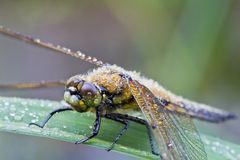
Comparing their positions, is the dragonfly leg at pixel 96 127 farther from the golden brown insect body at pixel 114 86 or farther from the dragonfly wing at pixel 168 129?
the dragonfly wing at pixel 168 129

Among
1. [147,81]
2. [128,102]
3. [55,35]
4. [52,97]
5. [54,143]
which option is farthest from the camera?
[55,35]

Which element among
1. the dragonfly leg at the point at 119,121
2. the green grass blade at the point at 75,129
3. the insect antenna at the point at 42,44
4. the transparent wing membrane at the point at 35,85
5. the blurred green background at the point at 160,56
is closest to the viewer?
the green grass blade at the point at 75,129

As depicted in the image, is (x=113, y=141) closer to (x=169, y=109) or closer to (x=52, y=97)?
(x=169, y=109)

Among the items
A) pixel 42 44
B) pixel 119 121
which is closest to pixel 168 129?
pixel 119 121

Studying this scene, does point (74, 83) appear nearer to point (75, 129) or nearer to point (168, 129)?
point (75, 129)

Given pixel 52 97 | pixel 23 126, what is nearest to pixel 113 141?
pixel 23 126

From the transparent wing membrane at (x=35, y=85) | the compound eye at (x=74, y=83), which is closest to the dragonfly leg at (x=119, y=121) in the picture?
the compound eye at (x=74, y=83)
